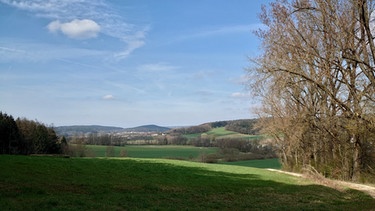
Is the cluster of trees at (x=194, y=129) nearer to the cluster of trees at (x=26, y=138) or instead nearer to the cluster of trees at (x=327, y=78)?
the cluster of trees at (x=26, y=138)

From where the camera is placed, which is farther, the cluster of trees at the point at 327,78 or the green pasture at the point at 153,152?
the green pasture at the point at 153,152

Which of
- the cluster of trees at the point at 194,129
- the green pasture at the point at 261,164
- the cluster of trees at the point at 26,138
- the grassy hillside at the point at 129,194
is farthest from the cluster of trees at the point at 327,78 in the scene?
the cluster of trees at the point at 194,129

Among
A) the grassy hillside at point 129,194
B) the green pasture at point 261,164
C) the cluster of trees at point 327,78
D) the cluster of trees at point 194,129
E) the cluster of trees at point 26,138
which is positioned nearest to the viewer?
the grassy hillside at point 129,194

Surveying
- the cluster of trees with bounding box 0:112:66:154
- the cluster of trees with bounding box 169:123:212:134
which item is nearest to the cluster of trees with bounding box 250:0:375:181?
the cluster of trees with bounding box 0:112:66:154

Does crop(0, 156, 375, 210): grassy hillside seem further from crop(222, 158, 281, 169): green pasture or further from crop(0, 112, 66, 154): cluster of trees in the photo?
crop(222, 158, 281, 169): green pasture

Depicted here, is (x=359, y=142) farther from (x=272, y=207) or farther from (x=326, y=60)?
(x=272, y=207)

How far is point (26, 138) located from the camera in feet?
196

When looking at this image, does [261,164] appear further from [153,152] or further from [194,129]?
[194,129]

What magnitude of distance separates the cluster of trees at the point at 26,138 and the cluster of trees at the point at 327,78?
38.9 m

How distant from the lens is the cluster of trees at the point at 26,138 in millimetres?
54219

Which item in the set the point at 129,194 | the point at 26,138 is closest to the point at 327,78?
the point at 129,194

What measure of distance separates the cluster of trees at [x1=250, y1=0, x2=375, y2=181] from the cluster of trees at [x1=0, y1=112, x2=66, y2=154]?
38.9 metres

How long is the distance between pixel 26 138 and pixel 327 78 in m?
50.9

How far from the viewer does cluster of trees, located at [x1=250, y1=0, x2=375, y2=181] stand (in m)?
21.0
